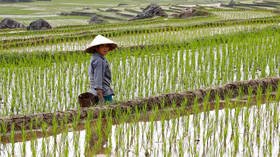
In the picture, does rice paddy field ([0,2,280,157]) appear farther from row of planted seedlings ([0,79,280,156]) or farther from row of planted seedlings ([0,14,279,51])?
row of planted seedlings ([0,14,279,51])

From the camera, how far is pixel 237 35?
875cm

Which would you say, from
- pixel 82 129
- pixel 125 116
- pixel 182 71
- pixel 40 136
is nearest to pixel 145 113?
pixel 125 116

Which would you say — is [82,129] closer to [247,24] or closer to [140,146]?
[140,146]

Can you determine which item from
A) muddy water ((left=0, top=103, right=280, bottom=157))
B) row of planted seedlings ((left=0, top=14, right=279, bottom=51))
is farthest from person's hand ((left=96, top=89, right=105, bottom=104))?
row of planted seedlings ((left=0, top=14, right=279, bottom=51))

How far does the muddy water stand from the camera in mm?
3009

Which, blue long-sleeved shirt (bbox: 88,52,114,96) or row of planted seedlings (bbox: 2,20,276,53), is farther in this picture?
row of planted seedlings (bbox: 2,20,276,53)

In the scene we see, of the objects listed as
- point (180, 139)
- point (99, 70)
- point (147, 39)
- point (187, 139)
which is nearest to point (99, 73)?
point (99, 70)

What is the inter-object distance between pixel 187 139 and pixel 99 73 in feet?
4.02

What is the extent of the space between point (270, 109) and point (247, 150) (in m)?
0.82

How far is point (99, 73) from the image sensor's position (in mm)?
4141

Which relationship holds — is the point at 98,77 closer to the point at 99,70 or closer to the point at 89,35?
the point at 99,70

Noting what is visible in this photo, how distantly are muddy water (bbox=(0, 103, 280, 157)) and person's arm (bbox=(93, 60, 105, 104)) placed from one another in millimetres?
614

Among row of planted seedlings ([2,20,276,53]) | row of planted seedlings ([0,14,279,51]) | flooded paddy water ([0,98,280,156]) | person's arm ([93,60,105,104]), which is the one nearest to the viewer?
flooded paddy water ([0,98,280,156])

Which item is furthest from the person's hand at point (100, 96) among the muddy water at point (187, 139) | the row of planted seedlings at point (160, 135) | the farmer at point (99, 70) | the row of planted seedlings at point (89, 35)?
the row of planted seedlings at point (89, 35)
